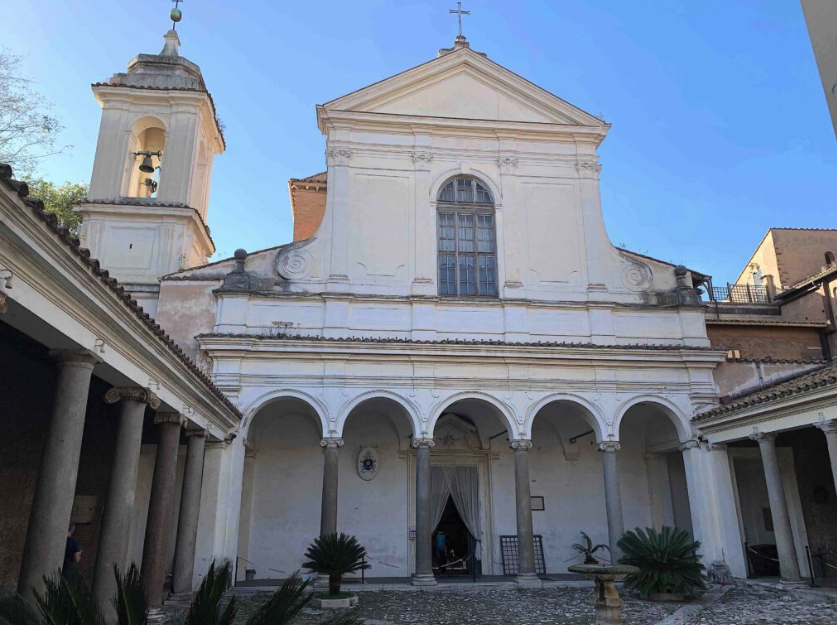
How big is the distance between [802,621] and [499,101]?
1413cm

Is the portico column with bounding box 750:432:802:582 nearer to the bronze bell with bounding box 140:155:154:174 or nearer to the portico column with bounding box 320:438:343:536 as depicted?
the portico column with bounding box 320:438:343:536

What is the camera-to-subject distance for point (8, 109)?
17031 mm

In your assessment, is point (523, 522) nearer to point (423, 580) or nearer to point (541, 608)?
point (423, 580)

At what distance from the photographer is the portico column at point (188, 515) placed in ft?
41.6

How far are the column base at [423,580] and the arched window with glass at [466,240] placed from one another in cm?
660

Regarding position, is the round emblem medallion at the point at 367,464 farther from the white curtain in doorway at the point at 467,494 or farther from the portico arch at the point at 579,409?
the portico arch at the point at 579,409

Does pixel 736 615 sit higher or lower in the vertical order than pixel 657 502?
lower

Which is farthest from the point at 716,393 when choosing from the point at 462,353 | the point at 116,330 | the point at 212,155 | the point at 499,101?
the point at 212,155

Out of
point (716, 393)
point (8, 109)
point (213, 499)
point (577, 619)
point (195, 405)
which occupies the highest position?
point (8, 109)

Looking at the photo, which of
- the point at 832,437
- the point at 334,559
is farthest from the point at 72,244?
the point at 832,437

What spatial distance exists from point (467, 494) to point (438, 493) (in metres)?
0.77

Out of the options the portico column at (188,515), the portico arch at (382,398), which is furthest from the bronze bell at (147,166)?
the portico column at (188,515)

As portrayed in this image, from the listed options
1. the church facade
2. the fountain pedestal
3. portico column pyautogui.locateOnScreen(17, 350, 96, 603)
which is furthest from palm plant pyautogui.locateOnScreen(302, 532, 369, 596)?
portico column pyautogui.locateOnScreen(17, 350, 96, 603)

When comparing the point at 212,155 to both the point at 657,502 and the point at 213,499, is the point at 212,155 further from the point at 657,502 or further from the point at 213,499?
the point at 657,502
